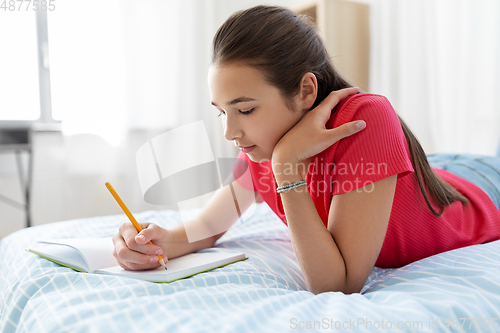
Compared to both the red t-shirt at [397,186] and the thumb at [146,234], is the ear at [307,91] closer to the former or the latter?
the red t-shirt at [397,186]

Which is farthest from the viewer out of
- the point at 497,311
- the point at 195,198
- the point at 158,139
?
the point at 158,139

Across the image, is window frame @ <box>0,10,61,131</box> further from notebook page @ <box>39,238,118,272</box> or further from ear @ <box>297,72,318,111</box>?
ear @ <box>297,72,318,111</box>

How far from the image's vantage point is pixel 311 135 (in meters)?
0.71

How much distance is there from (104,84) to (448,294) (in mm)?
2249

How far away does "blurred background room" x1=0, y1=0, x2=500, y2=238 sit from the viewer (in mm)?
1896

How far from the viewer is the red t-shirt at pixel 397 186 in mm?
663

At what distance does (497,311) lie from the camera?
53 centimetres

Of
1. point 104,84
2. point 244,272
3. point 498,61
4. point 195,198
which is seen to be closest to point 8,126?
point 104,84

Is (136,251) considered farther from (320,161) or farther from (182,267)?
(320,161)

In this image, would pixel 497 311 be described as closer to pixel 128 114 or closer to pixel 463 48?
pixel 463 48

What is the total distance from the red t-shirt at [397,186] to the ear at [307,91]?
0.20 feet

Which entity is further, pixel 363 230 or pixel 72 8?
pixel 72 8

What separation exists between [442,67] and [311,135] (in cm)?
154

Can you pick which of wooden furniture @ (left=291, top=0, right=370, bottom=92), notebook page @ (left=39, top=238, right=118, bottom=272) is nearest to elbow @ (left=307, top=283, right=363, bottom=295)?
notebook page @ (left=39, top=238, right=118, bottom=272)
